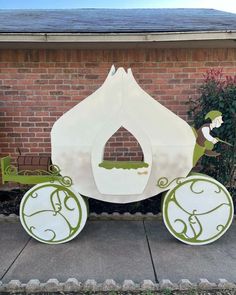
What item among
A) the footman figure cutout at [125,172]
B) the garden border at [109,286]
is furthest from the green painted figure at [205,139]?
the garden border at [109,286]

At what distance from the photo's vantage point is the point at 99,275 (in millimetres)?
2631

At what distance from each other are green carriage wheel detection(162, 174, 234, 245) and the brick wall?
158cm

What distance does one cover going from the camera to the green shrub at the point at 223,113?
3.69m

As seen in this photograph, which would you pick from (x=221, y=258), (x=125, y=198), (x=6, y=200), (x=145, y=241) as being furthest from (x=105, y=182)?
(x=6, y=200)

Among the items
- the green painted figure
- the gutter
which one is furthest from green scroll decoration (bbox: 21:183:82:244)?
the gutter

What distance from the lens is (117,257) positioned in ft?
9.66

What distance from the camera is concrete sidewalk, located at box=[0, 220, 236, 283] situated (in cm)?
263

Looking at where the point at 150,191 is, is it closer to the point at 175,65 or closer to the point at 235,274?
the point at 235,274

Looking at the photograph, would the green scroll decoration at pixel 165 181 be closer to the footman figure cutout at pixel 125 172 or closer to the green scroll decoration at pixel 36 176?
the footman figure cutout at pixel 125 172

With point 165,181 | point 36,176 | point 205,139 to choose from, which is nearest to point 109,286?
point 165,181

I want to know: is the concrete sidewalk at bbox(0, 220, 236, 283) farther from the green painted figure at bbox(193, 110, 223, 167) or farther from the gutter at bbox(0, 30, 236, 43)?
the gutter at bbox(0, 30, 236, 43)

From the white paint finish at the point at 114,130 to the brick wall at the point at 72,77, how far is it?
1316 millimetres

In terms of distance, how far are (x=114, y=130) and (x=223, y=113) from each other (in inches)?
58.5

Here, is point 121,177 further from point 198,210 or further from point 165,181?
point 198,210
